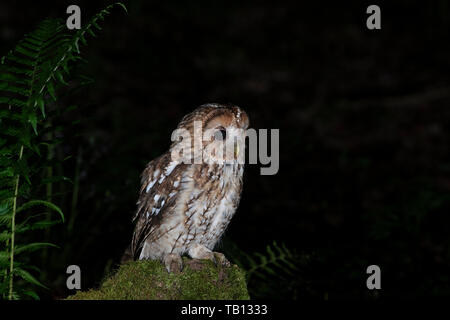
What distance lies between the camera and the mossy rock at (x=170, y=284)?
2418 mm

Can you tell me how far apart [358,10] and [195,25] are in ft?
16.1

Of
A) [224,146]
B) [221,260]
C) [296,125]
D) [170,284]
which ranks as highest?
[296,125]

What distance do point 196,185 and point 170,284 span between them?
0.58 m

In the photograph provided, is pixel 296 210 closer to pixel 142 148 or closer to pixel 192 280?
pixel 142 148

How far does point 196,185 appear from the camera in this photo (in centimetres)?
273

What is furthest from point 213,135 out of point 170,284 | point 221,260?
point 170,284

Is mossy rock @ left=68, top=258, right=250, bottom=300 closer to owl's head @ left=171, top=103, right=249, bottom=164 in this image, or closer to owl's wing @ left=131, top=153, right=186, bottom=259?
owl's wing @ left=131, top=153, right=186, bottom=259

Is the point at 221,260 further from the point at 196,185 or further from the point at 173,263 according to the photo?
the point at 196,185

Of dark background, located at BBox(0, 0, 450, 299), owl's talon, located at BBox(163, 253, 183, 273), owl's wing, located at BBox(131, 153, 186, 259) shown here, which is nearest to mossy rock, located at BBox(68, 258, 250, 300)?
owl's talon, located at BBox(163, 253, 183, 273)

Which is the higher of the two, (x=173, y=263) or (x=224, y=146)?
(x=224, y=146)

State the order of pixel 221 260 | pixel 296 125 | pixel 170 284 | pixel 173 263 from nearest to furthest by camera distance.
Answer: pixel 170 284 → pixel 173 263 → pixel 221 260 → pixel 296 125

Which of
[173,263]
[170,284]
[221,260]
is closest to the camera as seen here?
[170,284]

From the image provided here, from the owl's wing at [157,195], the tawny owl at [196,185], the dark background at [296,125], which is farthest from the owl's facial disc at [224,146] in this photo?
the dark background at [296,125]

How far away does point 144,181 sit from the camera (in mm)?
2957
